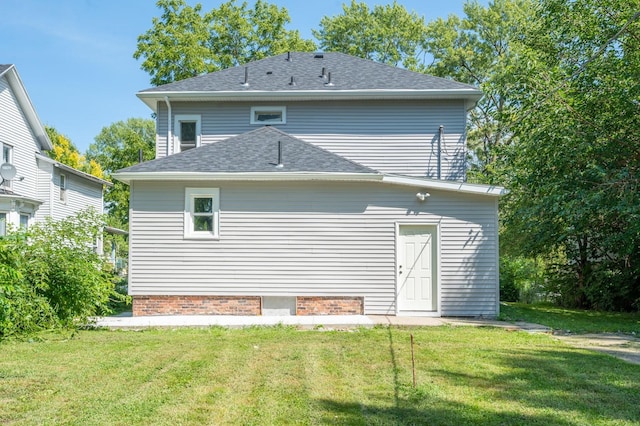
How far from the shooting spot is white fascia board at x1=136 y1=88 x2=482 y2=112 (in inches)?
587

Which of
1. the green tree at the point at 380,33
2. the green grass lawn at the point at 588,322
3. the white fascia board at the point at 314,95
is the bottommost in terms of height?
the green grass lawn at the point at 588,322

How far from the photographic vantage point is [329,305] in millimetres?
12414

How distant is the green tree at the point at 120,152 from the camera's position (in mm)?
28953

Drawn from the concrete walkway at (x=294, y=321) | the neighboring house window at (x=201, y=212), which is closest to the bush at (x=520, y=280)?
the concrete walkway at (x=294, y=321)

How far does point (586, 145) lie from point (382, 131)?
17.2ft

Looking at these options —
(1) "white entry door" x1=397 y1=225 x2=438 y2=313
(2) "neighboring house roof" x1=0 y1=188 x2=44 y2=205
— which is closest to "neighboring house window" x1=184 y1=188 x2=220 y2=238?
(1) "white entry door" x1=397 y1=225 x2=438 y2=313

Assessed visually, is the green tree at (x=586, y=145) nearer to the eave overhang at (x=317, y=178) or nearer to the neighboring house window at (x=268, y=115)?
the eave overhang at (x=317, y=178)

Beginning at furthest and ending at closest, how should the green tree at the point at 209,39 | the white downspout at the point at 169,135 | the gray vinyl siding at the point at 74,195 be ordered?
the green tree at the point at 209,39
the gray vinyl siding at the point at 74,195
the white downspout at the point at 169,135

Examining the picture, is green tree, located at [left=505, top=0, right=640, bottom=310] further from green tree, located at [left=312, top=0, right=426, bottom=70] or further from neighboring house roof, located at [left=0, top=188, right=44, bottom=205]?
neighboring house roof, located at [left=0, top=188, right=44, bottom=205]

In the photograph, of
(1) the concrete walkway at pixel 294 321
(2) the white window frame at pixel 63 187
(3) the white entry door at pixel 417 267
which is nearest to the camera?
(1) the concrete walkway at pixel 294 321

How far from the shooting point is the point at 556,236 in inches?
640

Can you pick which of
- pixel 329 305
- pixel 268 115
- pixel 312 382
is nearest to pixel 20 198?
pixel 268 115

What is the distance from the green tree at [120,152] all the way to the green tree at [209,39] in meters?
4.10

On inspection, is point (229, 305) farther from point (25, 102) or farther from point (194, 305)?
point (25, 102)
